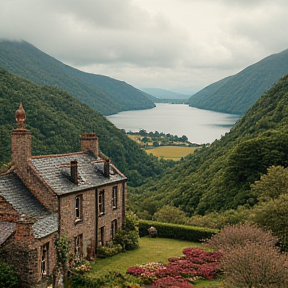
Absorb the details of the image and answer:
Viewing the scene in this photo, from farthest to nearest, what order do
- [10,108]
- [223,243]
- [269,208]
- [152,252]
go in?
[10,108] < [152,252] < [269,208] < [223,243]

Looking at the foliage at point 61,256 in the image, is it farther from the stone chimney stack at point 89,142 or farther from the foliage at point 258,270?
the stone chimney stack at point 89,142

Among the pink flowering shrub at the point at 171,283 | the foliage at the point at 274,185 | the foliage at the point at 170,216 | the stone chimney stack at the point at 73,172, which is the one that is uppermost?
the stone chimney stack at the point at 73,172

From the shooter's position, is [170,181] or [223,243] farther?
[170,181]

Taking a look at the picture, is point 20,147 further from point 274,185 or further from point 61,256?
point 274,185

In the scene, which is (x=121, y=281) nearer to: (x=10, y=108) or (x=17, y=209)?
(x=17, y=209)

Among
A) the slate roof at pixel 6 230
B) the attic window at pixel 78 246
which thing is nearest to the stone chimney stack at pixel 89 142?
the attic window at pixel 78 246

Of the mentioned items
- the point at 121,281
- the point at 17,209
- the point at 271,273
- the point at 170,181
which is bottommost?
the point at 170,181

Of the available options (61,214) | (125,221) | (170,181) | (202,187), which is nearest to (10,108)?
(170,181)

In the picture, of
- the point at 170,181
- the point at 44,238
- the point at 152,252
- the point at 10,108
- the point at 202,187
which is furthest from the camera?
the point at 170,181
